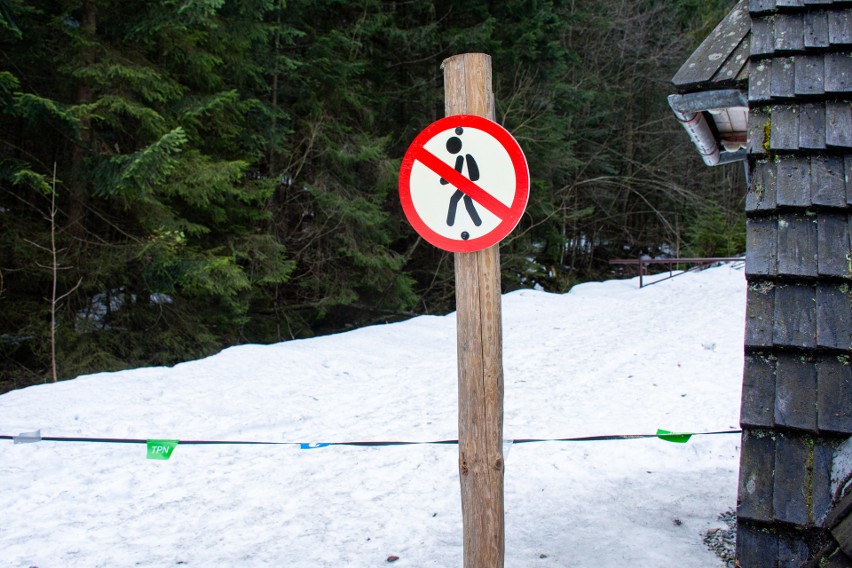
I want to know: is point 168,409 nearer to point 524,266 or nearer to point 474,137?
point 474,137

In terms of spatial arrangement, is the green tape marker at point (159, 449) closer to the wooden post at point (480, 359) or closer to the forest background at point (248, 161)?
the wooden post at point (480, 359)

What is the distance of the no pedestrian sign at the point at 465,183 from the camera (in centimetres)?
254

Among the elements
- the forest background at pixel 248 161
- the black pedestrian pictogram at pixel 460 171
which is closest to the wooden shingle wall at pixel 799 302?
the black pedestrian pictogram at pixel 460 171

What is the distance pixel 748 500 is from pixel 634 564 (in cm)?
160

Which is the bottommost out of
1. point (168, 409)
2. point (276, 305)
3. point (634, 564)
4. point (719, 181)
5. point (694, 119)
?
point (634, 564)

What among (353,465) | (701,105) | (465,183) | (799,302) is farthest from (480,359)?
(353,465)

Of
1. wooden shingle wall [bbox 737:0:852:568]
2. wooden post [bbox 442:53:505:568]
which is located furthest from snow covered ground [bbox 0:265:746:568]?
wooden shingle wall [bbox 737:0:852:568]

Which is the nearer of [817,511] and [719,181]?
[817,511]

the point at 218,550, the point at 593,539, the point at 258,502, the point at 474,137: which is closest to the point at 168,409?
the point at 258,502

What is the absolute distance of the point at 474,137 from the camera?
2.59 meters

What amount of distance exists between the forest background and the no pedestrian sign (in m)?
5.42

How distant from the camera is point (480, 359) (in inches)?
105

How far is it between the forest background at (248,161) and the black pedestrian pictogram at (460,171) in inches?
216

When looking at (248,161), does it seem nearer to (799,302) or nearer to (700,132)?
(700,132)
